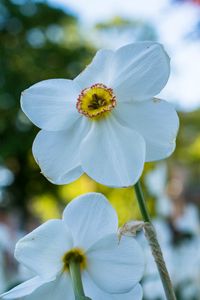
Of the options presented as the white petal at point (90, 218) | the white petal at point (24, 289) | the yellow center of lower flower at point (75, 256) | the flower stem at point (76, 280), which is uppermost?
the white petal at point (90, 218)

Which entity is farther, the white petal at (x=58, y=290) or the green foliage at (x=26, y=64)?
the green foliage at (x=26, y=64)

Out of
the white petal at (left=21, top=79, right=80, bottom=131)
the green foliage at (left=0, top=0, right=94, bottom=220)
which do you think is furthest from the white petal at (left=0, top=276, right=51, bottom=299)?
the green foliage at (left=0, top=0, right=94, bottom=220)

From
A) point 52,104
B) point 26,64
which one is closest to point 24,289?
point 52,104

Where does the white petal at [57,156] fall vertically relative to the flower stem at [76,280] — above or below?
above

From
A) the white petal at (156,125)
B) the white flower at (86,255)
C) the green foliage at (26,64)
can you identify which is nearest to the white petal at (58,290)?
the white flower at (86,255)

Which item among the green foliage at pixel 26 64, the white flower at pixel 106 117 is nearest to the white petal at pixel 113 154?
the white flower at pixel 106 117

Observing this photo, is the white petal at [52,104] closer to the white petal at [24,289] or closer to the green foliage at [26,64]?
the white petal at [24,289]

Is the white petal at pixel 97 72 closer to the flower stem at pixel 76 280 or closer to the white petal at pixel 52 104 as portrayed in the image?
the white petal at pixel 52 104

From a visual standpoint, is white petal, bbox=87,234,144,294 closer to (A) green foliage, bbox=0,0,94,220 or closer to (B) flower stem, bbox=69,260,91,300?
(B) flower stem, bbox=69,260,91,300
